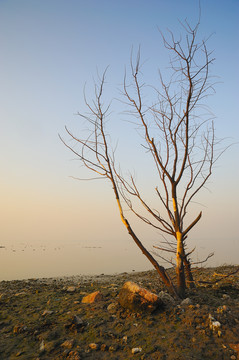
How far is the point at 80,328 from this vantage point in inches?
142

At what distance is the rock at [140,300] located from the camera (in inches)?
156

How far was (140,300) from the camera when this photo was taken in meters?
3.99

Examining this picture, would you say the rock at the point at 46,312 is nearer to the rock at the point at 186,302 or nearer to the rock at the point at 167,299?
the rock at the point at 167,299

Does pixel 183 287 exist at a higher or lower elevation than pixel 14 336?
higher

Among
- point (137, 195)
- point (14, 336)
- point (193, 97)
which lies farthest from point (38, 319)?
point (193, 97)

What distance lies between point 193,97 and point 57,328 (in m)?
5.33

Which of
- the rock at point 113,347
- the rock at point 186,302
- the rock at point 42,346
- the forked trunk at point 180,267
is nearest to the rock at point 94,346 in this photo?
the rock at point 113,347

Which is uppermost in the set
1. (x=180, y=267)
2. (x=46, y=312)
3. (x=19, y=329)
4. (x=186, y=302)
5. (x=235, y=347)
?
(x=180, y=267)

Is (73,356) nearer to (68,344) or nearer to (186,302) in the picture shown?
(68,344)

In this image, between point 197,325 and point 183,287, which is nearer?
point 197,325

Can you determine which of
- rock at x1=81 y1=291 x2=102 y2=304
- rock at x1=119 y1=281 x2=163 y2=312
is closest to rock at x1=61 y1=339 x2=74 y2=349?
rock at x1=119 y1=281 x2=163 y2=312

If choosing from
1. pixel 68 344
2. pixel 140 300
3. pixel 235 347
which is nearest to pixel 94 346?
pixel 68 344

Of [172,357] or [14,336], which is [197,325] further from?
[14,336]

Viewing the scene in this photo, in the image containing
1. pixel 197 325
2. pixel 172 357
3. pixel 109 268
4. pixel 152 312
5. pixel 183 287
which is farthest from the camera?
pixel 109 268
